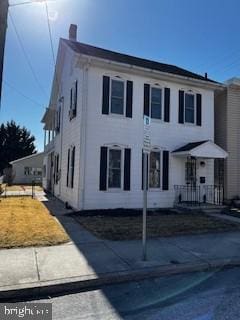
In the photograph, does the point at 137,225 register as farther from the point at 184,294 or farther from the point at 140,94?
the point at 140,94

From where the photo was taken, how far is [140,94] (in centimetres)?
1361

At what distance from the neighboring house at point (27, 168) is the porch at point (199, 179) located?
1100 inches

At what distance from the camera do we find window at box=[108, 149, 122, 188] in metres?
12.8

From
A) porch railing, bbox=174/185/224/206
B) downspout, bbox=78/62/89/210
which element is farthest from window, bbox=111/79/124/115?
porch railing, bbox=174/185/224/206

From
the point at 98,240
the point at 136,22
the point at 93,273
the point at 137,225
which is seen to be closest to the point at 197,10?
the point at 136,22

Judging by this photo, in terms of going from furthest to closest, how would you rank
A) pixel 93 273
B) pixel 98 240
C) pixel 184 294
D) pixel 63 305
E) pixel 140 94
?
pixel 140 94 → pixel 98 240 → pixel 93 273 → pixel 184 294 → pixel 63 305

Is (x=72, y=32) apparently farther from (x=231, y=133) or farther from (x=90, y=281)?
(x=90, y=281)

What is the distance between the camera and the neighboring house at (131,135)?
12570mm

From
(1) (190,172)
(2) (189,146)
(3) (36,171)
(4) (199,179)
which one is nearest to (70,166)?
(2) (189,146)

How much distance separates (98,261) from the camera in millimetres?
5941

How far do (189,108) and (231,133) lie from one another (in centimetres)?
288

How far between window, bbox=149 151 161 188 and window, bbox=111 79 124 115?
2.45 meters

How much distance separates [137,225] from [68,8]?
709 cm

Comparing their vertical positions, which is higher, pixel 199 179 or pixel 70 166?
pixel 70 166
